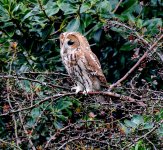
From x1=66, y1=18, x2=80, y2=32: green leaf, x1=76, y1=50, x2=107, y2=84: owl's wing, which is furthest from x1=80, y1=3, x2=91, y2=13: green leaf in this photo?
x1=76, y1=50, x2=107, y2=84: owl's wing

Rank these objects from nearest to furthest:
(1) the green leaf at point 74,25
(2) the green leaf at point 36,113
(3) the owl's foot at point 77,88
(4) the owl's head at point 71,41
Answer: (3) the owl's foot at point 77,88
(2) the green leaf at point 36,113
(4) the owl's head at point 71,41
(1) the green leaf at point 74,25

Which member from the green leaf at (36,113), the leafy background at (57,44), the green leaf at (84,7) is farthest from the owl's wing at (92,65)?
the green leaf at (36,113)

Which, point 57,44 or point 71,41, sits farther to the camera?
point 57,44

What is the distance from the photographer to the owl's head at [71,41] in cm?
507

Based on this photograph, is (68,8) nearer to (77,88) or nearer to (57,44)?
(57,44)

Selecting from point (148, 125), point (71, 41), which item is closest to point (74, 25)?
point (71, 41)

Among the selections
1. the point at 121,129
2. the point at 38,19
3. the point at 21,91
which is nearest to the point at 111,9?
the point at 38,19

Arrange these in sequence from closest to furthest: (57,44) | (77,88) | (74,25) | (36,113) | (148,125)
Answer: (148,125) < (77,88) < (36,113) < (74,25) < (57,44)

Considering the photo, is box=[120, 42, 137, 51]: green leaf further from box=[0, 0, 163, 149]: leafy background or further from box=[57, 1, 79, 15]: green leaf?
box=[57, 1, 79, 15]: green leaf

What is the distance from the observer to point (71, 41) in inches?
203

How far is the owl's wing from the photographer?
16.7 feet

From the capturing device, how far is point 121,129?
3.99 meters

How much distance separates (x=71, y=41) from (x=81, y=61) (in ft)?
0.54

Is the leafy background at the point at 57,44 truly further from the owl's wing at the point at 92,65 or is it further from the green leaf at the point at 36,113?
the owl's wing at the point at 92,65
